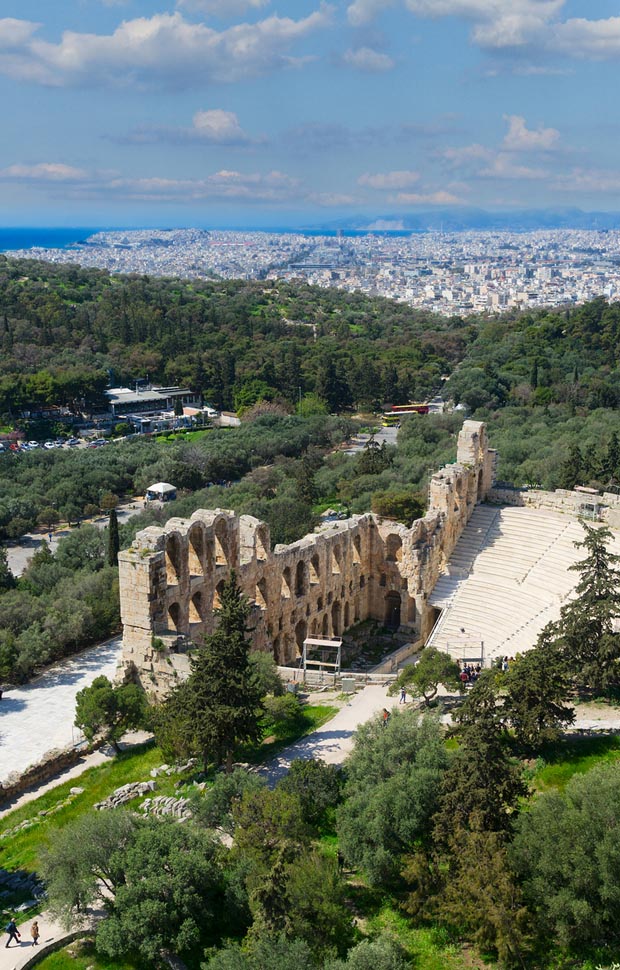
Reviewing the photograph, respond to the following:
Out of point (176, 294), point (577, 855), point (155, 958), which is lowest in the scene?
point (155, 958)

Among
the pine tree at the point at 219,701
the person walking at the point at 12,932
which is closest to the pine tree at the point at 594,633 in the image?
the pine tree at the point at 219,701

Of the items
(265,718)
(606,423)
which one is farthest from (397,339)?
(265,718)

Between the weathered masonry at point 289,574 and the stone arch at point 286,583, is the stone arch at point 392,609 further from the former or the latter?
the stone arch at point 286,583

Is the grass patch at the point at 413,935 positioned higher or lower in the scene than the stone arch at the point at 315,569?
lower

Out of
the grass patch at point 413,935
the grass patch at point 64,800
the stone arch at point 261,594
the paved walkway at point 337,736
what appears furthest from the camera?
the stone arch at point 261,594

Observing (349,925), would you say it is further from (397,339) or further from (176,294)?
(176,294)
